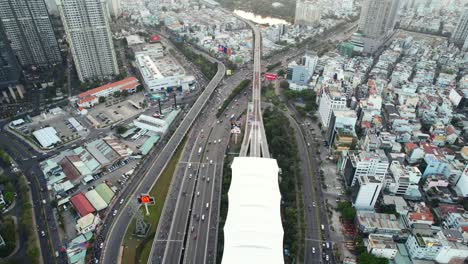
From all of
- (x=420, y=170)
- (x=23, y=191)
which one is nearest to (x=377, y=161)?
(x=420, y=170)

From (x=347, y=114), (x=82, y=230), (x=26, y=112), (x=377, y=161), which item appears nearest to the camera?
(x=82, y=230)

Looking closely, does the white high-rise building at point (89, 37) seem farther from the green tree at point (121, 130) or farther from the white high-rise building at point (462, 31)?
the white high-rise building at point (462, 31)

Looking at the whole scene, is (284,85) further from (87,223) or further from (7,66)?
(7,66)

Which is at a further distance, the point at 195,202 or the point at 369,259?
the point at 195,202

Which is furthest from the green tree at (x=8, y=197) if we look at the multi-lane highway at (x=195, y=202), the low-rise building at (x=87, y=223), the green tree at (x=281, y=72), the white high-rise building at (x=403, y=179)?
the green tree at (x=281, y=72)

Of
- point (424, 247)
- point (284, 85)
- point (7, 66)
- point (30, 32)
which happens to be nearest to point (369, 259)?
point (424, 247)

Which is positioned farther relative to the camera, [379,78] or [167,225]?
[379,78]

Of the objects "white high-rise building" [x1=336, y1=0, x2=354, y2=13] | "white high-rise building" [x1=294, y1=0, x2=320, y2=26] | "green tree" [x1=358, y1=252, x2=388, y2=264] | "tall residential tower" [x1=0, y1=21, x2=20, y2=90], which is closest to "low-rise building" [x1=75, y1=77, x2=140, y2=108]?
"tall residential tower" [x1=0, y1=21, x2=20, y2=90]

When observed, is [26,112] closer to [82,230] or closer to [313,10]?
[82,230]
